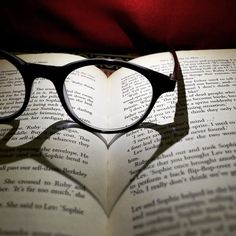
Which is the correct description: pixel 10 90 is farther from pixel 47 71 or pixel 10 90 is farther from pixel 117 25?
pixel 117 25

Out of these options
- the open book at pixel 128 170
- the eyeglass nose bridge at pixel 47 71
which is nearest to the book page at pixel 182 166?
the open book at pixel 128 170

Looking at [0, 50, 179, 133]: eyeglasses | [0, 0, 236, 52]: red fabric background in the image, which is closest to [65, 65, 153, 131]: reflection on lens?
[0, 50, 179, 133]: eyeglasses

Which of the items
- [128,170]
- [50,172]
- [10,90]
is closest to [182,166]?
[128,170]

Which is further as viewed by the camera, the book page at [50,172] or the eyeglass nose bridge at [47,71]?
the eyeglass nose bridge at [47,71]

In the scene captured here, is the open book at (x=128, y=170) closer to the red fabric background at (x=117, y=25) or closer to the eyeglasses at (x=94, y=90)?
the eyeglasses at (x=94, y=90)

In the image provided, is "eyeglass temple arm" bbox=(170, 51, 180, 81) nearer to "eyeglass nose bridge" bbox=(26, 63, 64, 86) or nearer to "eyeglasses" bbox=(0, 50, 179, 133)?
"eyeglasses" bbox=(0, 50, 179, 133)

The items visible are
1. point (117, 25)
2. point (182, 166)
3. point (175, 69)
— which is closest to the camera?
point (182, 166)

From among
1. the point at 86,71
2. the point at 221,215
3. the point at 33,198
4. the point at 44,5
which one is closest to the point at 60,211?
the point at 33,198
